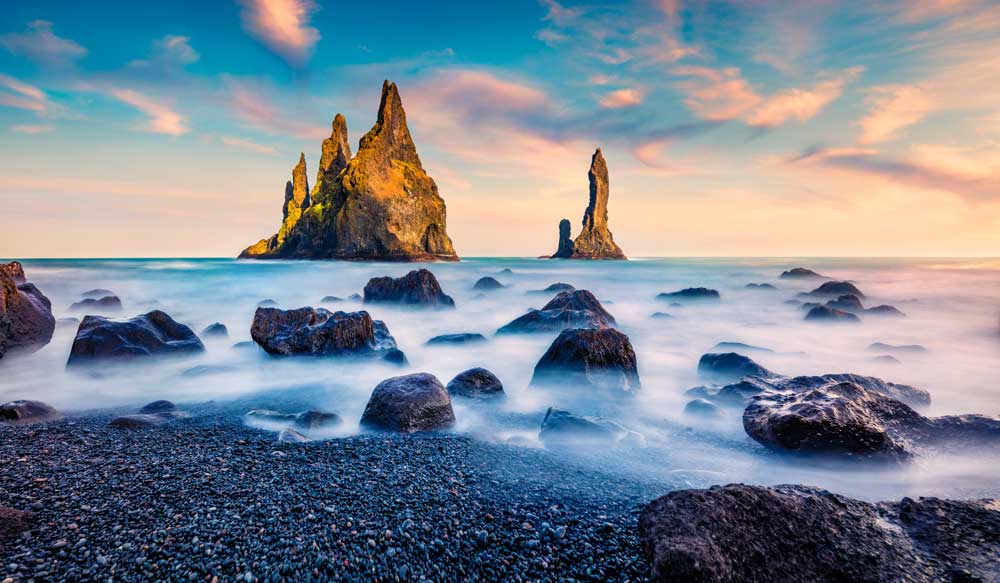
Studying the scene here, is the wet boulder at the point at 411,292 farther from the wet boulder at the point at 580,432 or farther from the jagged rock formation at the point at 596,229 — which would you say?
the jagged rock formation at the point at 596,229

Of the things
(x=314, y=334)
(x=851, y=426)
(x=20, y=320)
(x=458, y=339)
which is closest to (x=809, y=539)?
(x=851, y=426)

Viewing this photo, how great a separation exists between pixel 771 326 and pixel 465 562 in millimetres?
13740

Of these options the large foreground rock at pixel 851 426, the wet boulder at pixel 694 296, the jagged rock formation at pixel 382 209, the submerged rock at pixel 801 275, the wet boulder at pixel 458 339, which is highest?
the jagged rock formation at pixel 382 209

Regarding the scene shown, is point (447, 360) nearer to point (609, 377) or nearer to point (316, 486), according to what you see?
point (609, 377)

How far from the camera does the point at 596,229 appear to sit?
99.2 meters

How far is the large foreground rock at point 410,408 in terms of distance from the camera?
187 inches

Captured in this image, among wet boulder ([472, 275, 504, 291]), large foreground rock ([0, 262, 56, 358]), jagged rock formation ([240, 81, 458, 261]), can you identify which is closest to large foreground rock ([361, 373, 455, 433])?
large foreground rock ([0, 262, 56, 358])

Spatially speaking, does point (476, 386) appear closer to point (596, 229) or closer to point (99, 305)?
point (99, 305)

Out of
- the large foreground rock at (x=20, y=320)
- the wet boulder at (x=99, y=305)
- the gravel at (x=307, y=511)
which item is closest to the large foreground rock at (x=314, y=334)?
the gravel at (x=307, y=511)

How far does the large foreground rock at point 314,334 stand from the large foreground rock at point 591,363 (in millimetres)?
3430

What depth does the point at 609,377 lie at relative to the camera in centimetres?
662

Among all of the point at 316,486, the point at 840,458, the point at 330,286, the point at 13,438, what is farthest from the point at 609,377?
the point at 330,286

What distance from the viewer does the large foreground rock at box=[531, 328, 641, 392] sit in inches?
259

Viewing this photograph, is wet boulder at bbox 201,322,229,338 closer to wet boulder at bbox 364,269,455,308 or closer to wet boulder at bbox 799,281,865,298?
wet boulder at bbox 364,269,455,308
